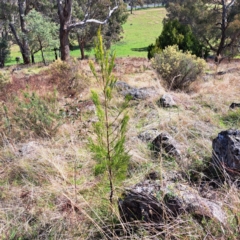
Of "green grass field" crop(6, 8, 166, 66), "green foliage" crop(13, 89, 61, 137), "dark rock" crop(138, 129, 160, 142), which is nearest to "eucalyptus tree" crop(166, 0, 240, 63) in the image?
"green grass field" crop(6, 8, 166, 66)

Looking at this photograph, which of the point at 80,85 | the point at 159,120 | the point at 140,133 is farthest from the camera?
the point at 80,85

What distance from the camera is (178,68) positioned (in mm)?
6957

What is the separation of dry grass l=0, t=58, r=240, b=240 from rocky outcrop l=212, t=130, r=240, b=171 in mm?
227

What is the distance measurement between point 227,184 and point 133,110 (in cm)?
283

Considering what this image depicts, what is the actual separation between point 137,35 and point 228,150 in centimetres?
4237

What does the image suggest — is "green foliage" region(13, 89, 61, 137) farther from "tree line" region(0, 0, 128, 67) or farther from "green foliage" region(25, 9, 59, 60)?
"green foliage" region(25, 9, 59, 60)

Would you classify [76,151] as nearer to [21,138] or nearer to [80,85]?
[21,138]

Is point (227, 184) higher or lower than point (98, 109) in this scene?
lower

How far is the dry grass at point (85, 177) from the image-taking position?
7.13 feet

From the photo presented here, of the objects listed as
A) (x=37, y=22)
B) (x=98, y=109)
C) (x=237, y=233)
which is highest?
(x=37, y=22)

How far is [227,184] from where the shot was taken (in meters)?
2.51

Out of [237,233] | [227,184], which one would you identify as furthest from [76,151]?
[237,233]

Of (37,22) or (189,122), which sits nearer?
(189,122)

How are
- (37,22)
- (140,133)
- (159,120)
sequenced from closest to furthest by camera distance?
(140,133)
(159,120)
(37,22)
